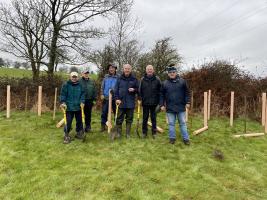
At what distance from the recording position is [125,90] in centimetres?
764

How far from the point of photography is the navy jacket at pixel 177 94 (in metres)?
7.45

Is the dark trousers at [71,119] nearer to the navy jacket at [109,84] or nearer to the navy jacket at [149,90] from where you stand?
the navy jacket at [109,84]

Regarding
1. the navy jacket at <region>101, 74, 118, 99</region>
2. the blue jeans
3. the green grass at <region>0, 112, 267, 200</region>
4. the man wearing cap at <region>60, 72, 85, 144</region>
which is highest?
the navy jacket at <region>101, 74, 118, 99</region>

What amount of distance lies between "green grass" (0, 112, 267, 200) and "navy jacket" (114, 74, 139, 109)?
3.03 feet

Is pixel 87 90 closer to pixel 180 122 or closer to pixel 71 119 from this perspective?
pixel 71 119

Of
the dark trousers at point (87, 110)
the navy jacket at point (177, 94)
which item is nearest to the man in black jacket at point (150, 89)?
the navy jacket at point (177, 94)

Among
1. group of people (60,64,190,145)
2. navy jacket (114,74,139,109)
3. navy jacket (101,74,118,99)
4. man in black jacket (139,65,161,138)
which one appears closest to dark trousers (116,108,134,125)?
group of people (60,64,190,145)

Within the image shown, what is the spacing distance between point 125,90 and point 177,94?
4.10 ft

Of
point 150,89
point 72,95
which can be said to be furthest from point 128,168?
point 72,95

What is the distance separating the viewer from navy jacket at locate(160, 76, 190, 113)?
7.45 m

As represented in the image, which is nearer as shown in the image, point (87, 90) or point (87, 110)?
point (87, 90)

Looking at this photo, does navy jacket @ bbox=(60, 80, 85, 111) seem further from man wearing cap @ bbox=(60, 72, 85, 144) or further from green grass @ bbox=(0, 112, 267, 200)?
green grass @ bbox=(0, 112, 267, 200)

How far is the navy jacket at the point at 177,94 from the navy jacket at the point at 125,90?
0.84 meters

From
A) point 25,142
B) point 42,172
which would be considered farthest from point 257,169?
point 25,142
